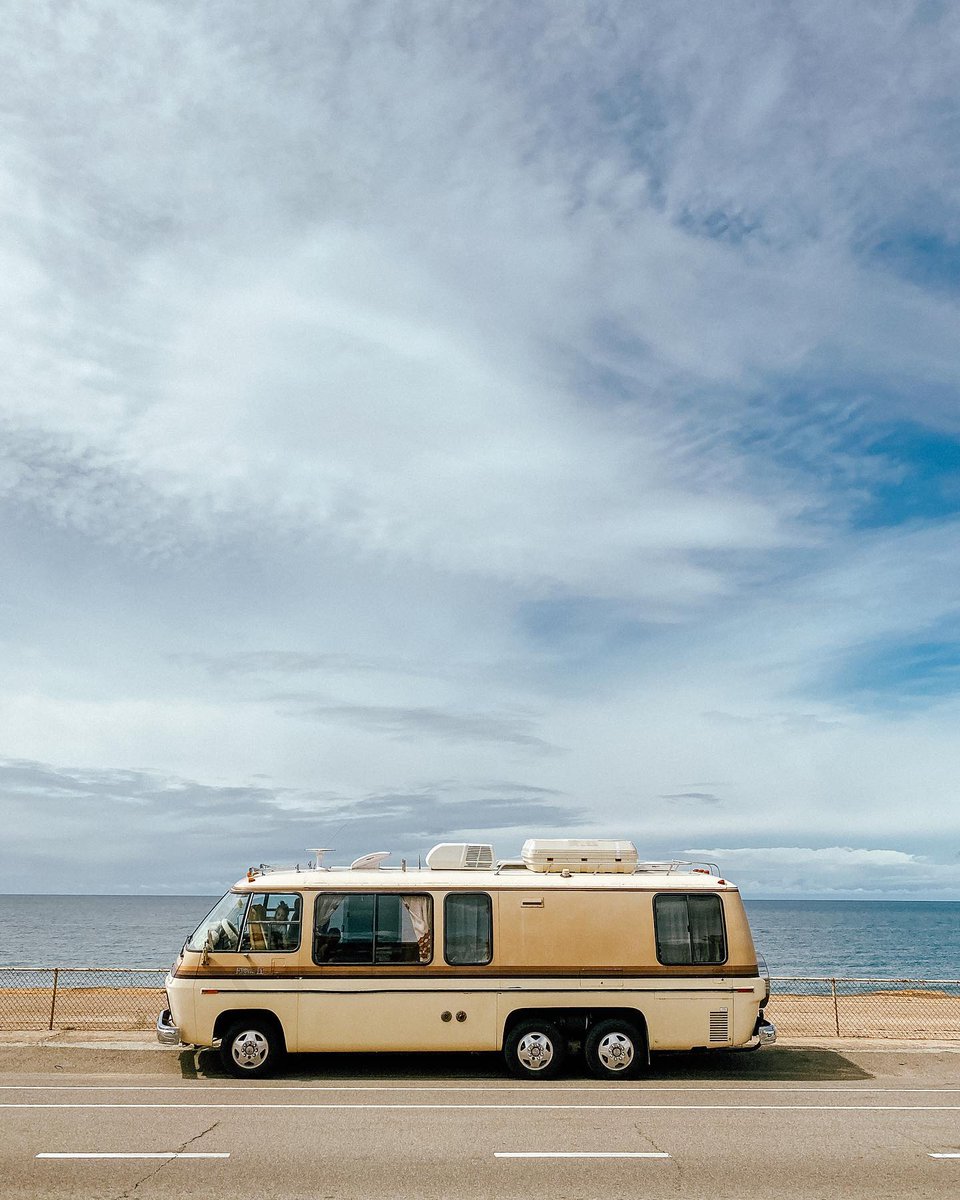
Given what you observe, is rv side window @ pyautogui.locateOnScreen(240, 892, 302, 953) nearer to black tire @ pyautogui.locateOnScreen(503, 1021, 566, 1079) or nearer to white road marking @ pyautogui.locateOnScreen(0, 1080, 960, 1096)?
white road marking @ pyautogui.locateOnScreen(0, 1080, 960, 1096)

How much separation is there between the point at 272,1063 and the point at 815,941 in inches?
3613

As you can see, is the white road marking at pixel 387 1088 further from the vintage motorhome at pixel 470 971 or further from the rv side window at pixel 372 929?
the rv side window at pixel 372 929

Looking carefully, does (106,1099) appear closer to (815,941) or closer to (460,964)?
(460,964)

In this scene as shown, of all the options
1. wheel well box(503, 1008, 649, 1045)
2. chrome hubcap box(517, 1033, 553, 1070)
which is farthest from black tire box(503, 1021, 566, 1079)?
wheel well box(503, 1008, 649, 1045)

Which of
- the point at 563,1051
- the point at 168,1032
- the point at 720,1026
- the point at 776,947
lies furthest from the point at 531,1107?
the point at 776,947

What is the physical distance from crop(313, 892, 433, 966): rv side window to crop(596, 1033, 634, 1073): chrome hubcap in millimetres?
2586

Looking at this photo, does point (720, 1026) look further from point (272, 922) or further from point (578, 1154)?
point (272, 922)

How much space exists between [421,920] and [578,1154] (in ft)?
15.0

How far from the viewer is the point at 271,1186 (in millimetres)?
8711

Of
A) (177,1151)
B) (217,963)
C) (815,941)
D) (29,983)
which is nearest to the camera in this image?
(177,1151)

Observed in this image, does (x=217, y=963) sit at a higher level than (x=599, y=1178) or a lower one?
higher

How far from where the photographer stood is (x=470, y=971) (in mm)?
13742

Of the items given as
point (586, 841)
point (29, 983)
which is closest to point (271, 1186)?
point (586, 841)

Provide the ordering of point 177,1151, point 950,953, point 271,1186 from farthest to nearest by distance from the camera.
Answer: point 950,953, point 177,1151, point 271,1186
